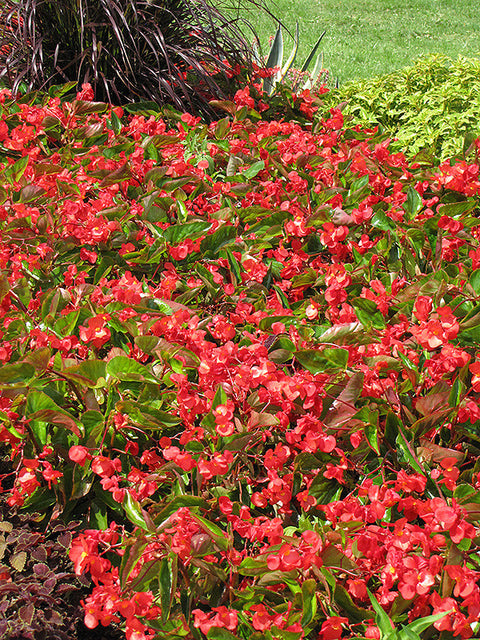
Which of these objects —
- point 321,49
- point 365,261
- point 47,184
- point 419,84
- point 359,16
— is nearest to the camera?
point 365,261

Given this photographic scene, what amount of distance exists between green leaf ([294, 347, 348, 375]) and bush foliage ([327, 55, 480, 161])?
1996mm

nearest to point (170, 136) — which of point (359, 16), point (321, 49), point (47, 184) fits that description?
point (47, 184)

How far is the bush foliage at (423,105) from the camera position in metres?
3.71

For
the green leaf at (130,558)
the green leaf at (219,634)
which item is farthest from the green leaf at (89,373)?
the green leaf at (219,634)

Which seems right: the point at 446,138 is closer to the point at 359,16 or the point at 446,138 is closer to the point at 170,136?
the point at 170,136

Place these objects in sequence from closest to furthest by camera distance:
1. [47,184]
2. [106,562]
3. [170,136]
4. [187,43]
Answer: [106,562]
[47,184]
[170,136]
[187,43]

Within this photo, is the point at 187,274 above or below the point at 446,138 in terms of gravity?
below

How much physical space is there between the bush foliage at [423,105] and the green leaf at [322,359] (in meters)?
2.00

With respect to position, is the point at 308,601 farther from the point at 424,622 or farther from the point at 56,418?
the point at 56,418

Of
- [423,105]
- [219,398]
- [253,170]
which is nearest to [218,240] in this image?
[253,170]

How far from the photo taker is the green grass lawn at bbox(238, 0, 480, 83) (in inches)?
347

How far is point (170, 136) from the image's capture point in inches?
137

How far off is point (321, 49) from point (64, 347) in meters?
8.71

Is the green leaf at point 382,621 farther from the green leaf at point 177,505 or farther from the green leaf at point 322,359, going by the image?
the green leaf at point 322,359
